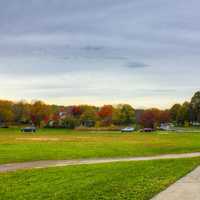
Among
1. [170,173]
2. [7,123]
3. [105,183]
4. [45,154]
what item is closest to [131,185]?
[105,183]

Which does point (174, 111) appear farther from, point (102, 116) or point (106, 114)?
A: point (102, 116)

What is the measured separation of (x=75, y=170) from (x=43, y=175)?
85.0 inches

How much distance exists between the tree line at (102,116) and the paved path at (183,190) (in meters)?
118

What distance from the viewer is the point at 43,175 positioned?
17641 mm

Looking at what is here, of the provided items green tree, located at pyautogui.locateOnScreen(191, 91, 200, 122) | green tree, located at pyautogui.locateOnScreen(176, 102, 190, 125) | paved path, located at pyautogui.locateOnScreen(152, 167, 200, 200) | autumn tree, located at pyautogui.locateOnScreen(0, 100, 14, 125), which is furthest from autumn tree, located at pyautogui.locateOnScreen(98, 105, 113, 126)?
paved path, located at pyautogui.locateOnScreen(152, 167, 200, 200)

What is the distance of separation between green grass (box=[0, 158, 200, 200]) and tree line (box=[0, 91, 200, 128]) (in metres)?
115

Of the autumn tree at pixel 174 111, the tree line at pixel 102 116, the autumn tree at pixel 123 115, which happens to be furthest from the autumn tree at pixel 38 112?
the autumn tree at pixel 174 111

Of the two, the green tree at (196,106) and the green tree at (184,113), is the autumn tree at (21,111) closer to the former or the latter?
the green tree at (184,113)

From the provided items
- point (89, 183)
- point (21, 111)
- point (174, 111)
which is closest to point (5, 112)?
point (21, 111)

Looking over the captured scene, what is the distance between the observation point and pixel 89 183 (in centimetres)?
1504

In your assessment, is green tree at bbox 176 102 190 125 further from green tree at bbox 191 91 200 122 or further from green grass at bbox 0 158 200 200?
green grass at bbox 0 158 200 200

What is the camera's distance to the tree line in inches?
5428

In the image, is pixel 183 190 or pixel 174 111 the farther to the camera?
pixel 174 111

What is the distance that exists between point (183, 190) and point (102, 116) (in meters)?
144
